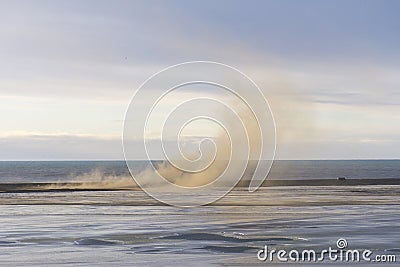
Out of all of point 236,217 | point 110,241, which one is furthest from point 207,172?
point 110,241

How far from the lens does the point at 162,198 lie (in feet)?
193

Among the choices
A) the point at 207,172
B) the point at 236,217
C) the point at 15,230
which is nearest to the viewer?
the point at 15,230

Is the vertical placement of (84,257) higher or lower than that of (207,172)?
lower

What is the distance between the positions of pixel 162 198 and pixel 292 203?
37.4 feet

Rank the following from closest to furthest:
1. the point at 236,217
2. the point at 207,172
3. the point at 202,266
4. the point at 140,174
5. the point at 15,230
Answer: the point at 202,266 < the point at 15,230 < the point at 236,217 < the point at 207,172 < the point at 140,174

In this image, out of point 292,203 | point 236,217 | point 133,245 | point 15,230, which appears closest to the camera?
point 133,245

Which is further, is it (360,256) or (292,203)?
(292,203)

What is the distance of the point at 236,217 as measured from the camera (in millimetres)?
39562

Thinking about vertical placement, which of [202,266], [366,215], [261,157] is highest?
[261,157]

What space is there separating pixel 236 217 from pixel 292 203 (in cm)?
1310

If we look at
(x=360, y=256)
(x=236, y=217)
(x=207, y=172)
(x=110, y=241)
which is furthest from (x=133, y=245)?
(x=207, y=172)

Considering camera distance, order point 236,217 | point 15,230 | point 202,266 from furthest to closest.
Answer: point 236,217
point 15,230
point 202,266

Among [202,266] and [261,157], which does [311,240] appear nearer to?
[202,266]

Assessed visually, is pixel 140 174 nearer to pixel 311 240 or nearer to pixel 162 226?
pixel 162 226
